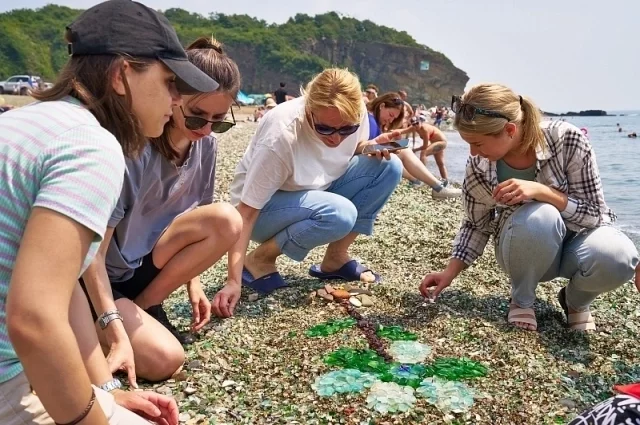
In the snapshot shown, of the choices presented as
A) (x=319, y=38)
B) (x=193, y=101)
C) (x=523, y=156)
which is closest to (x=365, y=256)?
(x=523, y=156)

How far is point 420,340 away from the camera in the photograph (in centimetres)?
Result: 356

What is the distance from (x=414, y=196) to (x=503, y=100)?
6296mm

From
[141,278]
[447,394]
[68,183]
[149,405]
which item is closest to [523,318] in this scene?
[447,394]

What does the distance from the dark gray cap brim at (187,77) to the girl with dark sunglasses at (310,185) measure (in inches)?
76.1

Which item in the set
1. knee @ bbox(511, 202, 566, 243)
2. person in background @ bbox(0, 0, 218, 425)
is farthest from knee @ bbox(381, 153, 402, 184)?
person in background @ bbox(0, 0, 218, 425)

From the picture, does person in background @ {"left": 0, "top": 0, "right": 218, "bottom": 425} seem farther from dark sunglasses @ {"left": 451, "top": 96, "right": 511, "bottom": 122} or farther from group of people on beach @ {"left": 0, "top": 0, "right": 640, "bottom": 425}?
dark sunglasses @ {"left": 451, "top": 96, "right": 511, "bottom": 122}

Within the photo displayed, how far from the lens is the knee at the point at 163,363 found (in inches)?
118

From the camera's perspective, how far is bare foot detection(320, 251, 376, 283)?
466cm

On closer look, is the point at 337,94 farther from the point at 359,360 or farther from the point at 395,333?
the point at 359,360

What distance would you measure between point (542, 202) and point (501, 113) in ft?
1.98

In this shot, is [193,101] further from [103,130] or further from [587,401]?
[587,401]

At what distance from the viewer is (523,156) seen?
12.7 feet

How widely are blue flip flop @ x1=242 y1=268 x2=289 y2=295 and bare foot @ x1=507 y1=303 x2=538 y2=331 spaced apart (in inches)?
63.2

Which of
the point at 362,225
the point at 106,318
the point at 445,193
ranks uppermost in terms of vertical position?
the point at 106,318
